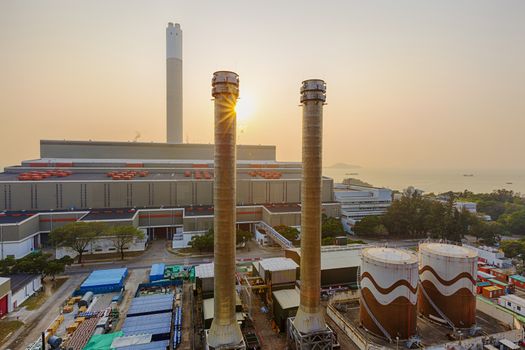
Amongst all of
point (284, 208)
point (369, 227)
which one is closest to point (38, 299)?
point (284, 208)

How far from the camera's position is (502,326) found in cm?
2755

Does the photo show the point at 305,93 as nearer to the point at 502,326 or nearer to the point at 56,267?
the point at 502,326

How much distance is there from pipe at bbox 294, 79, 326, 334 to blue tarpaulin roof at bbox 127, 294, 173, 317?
14847 mm

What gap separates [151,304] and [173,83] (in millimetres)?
106414

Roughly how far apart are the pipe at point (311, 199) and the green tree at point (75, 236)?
128ft

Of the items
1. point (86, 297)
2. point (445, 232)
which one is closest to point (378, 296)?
point (86, 297)

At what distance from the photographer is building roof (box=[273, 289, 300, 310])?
27.4 meters

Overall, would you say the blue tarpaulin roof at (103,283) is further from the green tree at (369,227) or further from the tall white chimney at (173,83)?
the tall white chimney at (173,83)

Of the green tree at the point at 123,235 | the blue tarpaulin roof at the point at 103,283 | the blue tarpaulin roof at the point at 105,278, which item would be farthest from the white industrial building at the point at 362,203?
the blue tarpaulin roof at the point at 103,283

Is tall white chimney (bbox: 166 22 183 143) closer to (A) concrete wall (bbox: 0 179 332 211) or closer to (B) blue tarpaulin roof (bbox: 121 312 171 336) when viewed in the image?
(A) concrete wall (bbox: 0 179 332 211)

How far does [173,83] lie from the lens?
118750 millimetres

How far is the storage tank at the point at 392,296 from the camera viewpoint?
24.8 metres

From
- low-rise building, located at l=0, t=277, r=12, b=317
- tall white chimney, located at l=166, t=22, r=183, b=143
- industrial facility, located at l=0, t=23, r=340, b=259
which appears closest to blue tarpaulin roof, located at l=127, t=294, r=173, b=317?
low-rise building, located at l=0, t=277, r=12, b=317

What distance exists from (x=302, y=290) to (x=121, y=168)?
73.6 meters
